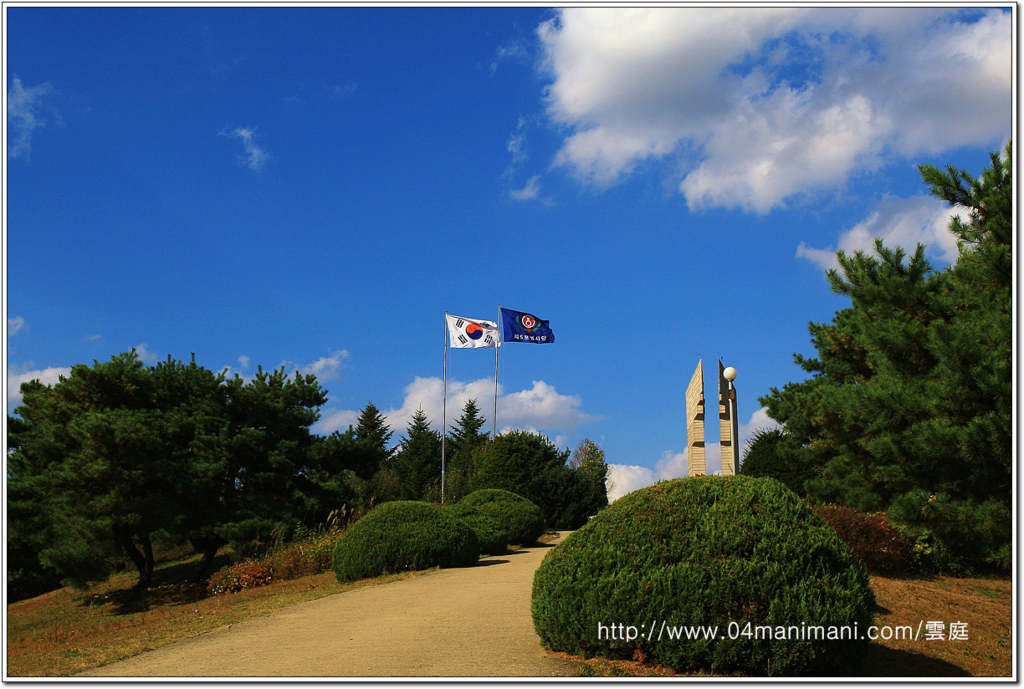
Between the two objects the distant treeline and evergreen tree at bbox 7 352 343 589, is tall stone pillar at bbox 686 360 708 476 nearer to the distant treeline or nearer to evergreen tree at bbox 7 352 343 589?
A: the distant treeline

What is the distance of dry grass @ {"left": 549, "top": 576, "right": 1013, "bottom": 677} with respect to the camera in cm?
469

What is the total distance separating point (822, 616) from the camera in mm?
4387

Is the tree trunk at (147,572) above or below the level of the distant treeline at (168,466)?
below

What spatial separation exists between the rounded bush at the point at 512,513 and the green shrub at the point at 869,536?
7030mm

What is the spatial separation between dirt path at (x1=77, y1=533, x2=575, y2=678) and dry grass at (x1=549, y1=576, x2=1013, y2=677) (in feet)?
2.35

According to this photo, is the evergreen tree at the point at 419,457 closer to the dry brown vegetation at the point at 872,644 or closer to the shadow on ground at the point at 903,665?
the dry brown vegetation at the point at 872,644

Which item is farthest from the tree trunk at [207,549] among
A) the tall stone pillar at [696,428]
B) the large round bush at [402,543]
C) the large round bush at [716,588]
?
the large round bush at [716,588]

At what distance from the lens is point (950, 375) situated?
7922 mm

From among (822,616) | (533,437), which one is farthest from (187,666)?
(533,437)

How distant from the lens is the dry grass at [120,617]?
6.39 metres

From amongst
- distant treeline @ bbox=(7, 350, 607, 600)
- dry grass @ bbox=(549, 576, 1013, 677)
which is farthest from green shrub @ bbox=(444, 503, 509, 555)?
dry grass @ bbox=(549, 576, 1013, 677)

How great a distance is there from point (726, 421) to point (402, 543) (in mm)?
6428

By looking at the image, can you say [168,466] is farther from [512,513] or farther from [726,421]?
[726,421]
